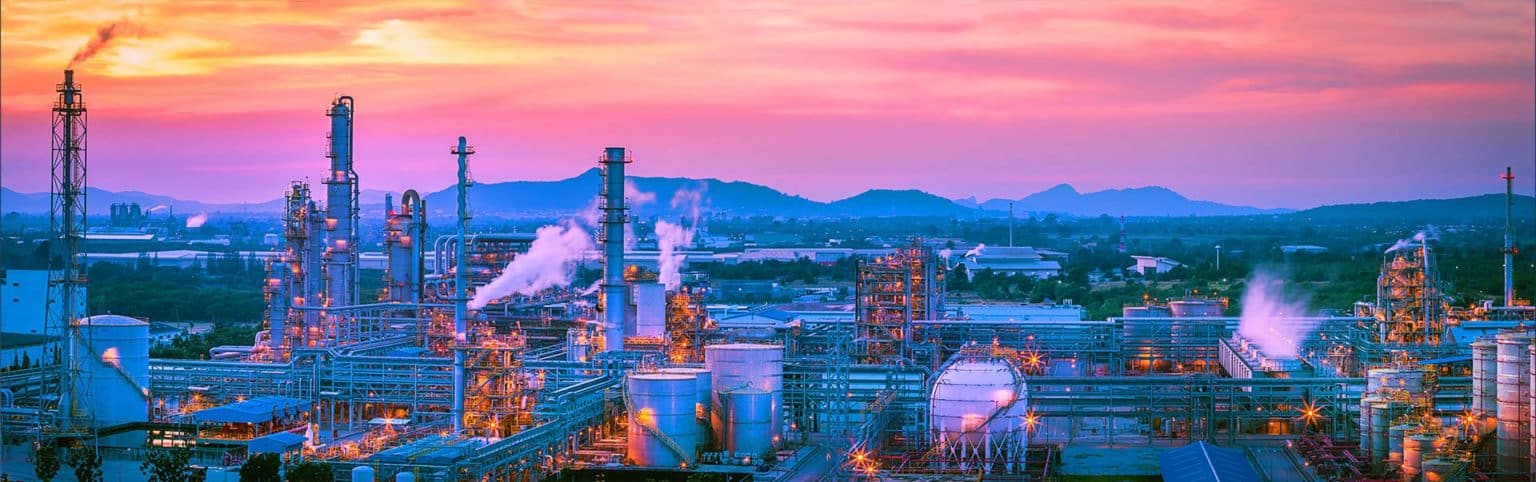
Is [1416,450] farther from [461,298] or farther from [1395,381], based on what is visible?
[461,298]

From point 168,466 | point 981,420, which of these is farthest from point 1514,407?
point 168,466

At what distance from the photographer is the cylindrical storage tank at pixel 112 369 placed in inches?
1362

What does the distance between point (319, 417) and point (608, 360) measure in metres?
6.36

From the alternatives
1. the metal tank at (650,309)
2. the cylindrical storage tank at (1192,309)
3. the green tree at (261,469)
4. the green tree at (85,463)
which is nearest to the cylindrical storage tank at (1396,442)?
the metal tank at (650,309)

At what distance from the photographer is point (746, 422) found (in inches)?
1289

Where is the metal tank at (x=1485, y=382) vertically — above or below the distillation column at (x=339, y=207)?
below

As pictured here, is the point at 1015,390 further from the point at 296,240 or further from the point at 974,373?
the point at 296,240

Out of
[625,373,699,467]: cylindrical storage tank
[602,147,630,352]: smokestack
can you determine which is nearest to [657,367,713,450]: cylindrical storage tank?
[625,373,699,467]: cylindrical storage tank

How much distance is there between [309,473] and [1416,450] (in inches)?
718

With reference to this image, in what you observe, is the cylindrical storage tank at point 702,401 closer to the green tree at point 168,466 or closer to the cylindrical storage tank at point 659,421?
the cylindrical storage tank at point 659,421

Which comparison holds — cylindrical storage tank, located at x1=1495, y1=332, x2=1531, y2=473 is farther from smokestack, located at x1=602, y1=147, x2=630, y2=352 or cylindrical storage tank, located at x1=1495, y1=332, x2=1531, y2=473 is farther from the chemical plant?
smokestack, located at x1=602, y1=147, x2=630, y2=352

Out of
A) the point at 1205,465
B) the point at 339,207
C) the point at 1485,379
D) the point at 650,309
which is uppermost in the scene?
the point at 339,207

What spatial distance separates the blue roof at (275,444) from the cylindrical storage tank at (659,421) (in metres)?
5.97

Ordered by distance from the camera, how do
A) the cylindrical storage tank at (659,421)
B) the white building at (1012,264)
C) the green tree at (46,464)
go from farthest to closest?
the white building at (1012,264) < the cylindrical storage tank at (659,421) < the green tree at (46,464)
